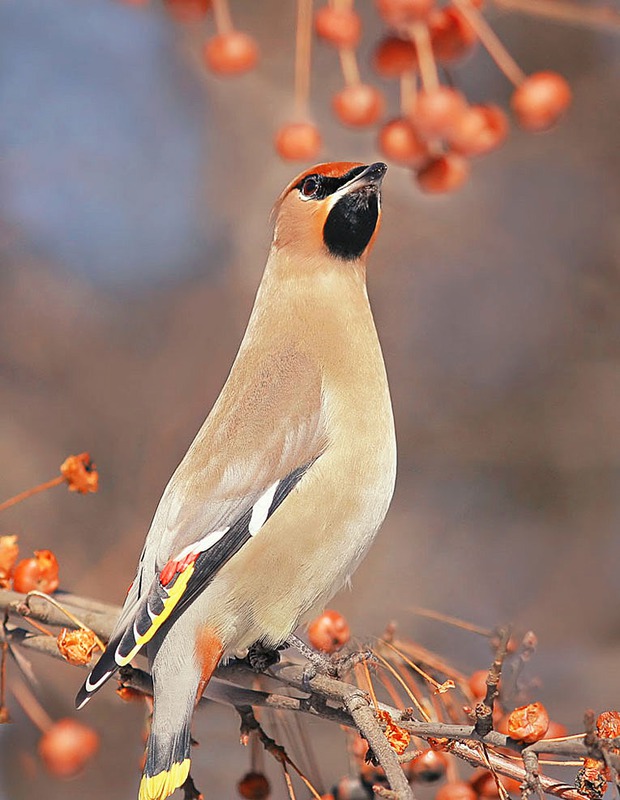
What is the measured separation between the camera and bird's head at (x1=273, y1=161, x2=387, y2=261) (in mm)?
2143

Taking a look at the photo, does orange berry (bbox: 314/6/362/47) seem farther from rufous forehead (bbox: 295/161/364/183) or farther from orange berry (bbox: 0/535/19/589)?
orange berry (bbox: 0/535/19/589)

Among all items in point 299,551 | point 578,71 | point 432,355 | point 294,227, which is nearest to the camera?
point 299,551

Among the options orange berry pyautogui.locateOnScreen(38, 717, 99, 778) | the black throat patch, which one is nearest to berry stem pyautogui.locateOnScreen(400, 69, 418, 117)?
the black throat patch

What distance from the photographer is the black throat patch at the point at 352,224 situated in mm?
2143

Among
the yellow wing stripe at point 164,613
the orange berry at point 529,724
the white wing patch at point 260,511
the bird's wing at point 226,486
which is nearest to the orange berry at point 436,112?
the bird's wing at point 226,486

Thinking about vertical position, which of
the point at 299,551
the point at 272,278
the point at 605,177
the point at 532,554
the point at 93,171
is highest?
the point at 605,177

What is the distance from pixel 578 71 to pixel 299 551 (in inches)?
108

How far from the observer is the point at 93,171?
424 centimetres

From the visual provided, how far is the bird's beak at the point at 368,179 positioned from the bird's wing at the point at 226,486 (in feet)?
1.16

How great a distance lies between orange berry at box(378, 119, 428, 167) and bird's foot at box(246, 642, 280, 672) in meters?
0.87

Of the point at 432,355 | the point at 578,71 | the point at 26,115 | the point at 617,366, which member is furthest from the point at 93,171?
the point at 617,366

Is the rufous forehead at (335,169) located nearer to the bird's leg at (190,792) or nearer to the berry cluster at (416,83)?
the berry cluster at (416,83)

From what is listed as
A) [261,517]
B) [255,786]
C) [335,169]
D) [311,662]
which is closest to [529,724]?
[311,662]

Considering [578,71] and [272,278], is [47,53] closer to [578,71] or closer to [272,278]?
[578,71]
